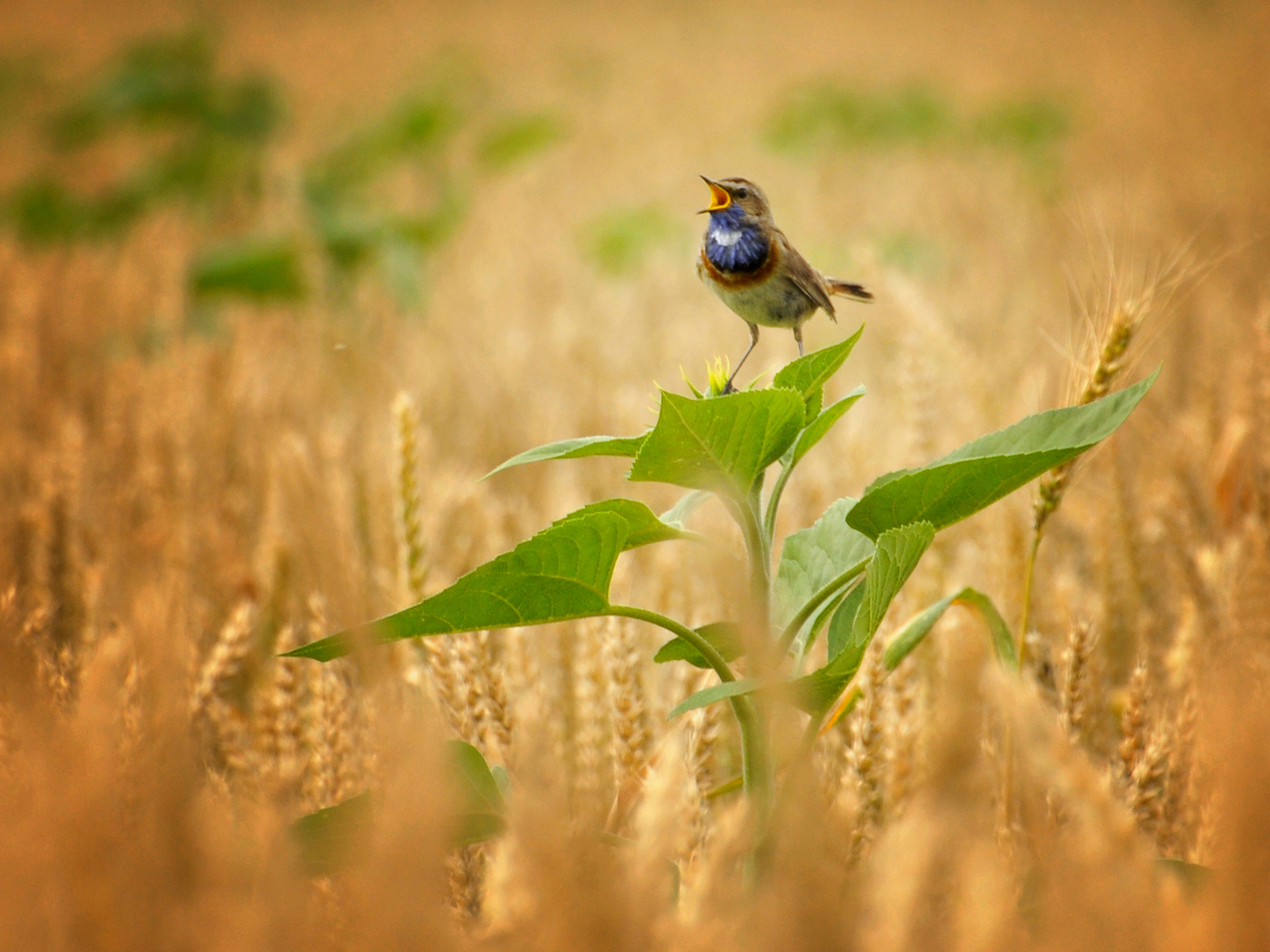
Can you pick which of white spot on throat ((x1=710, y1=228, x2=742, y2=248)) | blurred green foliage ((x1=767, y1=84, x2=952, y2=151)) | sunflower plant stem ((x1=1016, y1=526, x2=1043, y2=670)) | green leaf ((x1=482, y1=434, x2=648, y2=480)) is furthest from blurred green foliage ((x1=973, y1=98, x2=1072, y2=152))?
green leaf ((x1=482, y1=434, x2=648, y2=480))

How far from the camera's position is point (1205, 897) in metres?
0.40

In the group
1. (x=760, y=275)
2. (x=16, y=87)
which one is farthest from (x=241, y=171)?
(x=760, y=275)

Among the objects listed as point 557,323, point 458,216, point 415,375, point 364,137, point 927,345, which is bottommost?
point 927,345

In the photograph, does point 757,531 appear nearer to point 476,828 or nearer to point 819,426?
point 819,426

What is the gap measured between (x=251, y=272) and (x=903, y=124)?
3.81 meters

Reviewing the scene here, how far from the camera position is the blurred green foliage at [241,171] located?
319 cm

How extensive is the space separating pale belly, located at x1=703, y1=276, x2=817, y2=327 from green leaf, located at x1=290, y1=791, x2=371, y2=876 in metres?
0.46

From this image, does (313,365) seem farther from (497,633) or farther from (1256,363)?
(1256,363)

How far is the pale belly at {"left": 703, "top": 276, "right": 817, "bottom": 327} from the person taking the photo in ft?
2.46

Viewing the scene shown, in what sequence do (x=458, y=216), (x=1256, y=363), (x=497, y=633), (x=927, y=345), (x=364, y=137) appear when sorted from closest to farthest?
(x=1256, y=363) < (x=497, y=633) < (x=927, y=345) < (x=458, y=216) < (x=364, y=137)

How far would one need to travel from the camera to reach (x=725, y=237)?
0.77 m

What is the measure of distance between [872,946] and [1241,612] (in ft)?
2.63

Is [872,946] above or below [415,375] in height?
below

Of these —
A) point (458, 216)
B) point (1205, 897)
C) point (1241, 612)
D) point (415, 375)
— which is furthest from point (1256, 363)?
point (458, 216)
